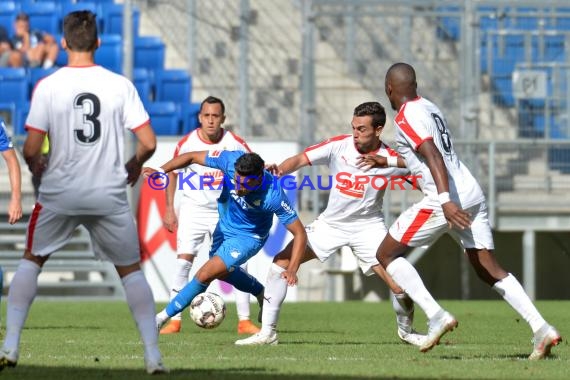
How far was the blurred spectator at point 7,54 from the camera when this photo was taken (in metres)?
21.6

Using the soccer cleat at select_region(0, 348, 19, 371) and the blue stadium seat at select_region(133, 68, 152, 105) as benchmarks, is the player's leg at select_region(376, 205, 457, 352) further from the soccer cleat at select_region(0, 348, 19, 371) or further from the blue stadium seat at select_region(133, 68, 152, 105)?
the blue stadium seat at select_region(133, 68, 152, 105)

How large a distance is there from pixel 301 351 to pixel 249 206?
1.28m

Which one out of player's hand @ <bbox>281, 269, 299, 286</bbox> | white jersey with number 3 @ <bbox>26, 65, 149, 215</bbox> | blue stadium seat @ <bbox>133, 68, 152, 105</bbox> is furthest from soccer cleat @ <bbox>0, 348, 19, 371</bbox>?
blue stadium seat @ <bbox>133, 68, 152, 105</bbox>

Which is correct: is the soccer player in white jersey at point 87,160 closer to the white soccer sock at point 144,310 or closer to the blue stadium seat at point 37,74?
the white soccer sock at point 144,310

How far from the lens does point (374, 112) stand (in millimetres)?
10484

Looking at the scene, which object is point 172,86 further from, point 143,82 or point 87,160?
point 87,160

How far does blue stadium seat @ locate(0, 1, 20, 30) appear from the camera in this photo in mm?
22403

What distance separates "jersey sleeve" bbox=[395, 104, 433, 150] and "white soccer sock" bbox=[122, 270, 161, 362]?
2.25 meters

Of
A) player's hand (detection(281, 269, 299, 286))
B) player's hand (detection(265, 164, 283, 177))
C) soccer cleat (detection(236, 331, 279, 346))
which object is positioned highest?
player's hand (detection(265, 164, 283, 177))

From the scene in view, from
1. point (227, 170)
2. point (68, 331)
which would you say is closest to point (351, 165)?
point (227, 170)

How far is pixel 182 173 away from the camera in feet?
52.9

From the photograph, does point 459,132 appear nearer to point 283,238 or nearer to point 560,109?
point 560,109

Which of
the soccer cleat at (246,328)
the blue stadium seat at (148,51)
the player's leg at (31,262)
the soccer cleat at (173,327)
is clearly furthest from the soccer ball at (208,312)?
the blue stadium seat at (148,51)

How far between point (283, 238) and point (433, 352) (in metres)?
8.62
